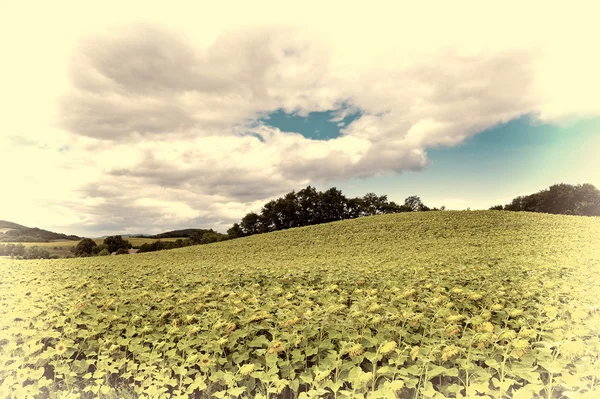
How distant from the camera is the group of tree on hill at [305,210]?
76938mm

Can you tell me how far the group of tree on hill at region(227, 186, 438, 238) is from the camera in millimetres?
76938

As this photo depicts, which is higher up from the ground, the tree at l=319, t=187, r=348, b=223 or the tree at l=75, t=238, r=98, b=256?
the tree at l=319, t=187, r=348, b=223

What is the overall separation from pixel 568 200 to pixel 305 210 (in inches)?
2152

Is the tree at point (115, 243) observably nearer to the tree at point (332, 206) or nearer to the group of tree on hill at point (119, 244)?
the group of tree on hill at point (119, 244)

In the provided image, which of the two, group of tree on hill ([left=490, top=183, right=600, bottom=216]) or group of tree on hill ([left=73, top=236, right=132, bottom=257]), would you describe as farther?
group of tree on hill ([left=73, top=236, right=132, bottom=257])

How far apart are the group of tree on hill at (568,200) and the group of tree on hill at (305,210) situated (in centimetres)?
2680

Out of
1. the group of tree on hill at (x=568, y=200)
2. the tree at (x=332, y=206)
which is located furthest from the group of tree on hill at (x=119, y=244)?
the group of tree on hill at (x=568, y=200)

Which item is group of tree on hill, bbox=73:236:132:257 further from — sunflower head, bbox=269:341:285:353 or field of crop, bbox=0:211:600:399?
sunflower head, bbox=269:341:285:353

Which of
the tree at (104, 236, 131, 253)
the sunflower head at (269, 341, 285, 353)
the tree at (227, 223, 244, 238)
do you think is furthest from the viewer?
the tree at (104, 236, 131, 253)

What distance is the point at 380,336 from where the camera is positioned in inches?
206

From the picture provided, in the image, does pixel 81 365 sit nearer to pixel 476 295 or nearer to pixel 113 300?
pixel 113 300

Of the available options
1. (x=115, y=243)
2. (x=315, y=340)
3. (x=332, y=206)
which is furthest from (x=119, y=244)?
(x=315, y=340)

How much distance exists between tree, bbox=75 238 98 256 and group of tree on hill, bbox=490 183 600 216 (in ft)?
276

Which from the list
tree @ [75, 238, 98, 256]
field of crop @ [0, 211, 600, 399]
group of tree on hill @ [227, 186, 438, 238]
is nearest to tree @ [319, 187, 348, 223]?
group of tree on hill @ [227, 186, 438, 238]
